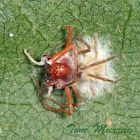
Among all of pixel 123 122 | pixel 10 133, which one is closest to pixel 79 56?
pixel 123 122

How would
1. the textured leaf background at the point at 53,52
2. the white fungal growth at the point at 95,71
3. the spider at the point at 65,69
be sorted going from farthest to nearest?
the white fungal growth at the point at 95,71
the textured leaf background at the point at 53,52
the spider at the point at 65,69

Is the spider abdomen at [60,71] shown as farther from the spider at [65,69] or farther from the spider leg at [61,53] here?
the spider leg at [61,53]

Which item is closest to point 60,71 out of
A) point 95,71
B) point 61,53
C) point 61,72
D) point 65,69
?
point 61,72

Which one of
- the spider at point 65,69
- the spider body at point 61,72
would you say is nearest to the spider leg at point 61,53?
the spider at point 65,69

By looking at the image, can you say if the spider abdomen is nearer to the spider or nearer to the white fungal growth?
the spider

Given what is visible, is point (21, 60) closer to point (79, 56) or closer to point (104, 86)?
point (79, 56)
